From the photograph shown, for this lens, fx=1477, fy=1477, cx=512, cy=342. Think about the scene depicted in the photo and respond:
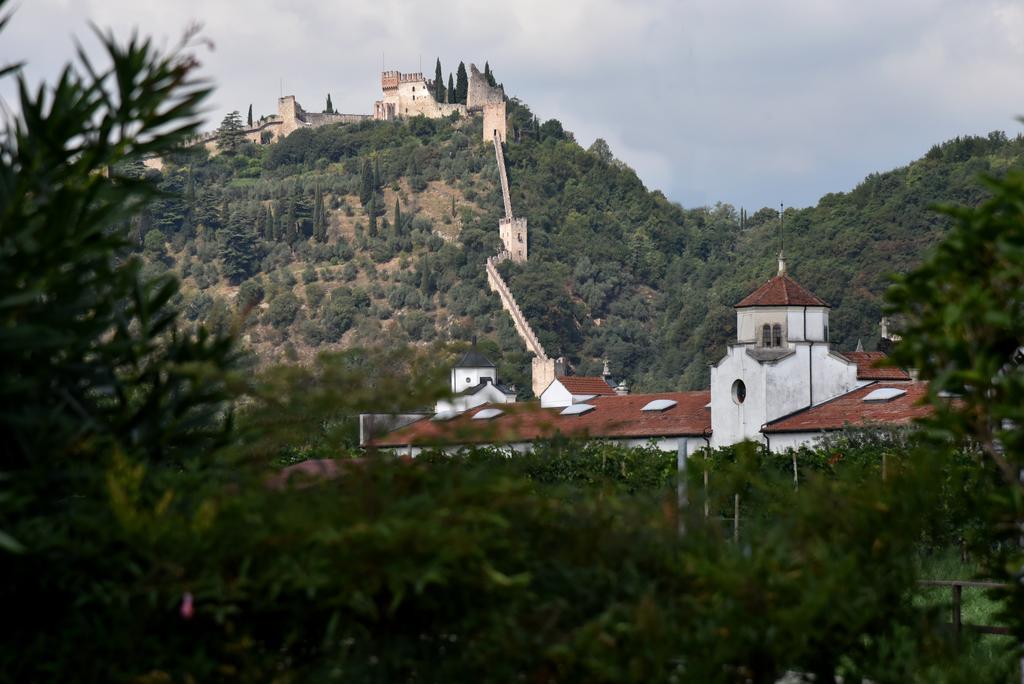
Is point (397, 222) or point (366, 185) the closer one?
point (397, 222)

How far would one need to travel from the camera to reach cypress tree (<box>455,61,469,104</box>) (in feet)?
631

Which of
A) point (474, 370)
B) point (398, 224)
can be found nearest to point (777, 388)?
point (474, 370)

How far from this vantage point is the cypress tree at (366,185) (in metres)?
176

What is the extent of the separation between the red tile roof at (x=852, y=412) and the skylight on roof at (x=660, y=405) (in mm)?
6762

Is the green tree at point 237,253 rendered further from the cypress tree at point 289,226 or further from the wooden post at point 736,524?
the wooden post at point 736,524

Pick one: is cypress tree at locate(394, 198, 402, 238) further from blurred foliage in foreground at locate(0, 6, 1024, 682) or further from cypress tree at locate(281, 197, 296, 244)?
blurred foliage in foreground at locate(0, 6, 1024, 682)

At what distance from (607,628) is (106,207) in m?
2.61

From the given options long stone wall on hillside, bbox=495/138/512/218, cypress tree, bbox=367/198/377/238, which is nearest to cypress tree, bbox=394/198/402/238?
cypress tree, bbox=367/198/377/238

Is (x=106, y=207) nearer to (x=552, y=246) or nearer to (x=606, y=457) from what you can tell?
(x=606, y=457)

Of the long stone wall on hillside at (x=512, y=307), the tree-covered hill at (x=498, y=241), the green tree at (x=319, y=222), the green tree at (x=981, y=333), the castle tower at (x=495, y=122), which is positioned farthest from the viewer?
the castle tower at (x=495, y=122)

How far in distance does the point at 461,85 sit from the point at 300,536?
632 ft

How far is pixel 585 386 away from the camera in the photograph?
240 ft

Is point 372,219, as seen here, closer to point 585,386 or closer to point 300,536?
point 585,386

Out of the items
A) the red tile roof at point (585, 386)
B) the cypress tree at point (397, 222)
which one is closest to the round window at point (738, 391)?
the red tile roof at point (585, 386)
